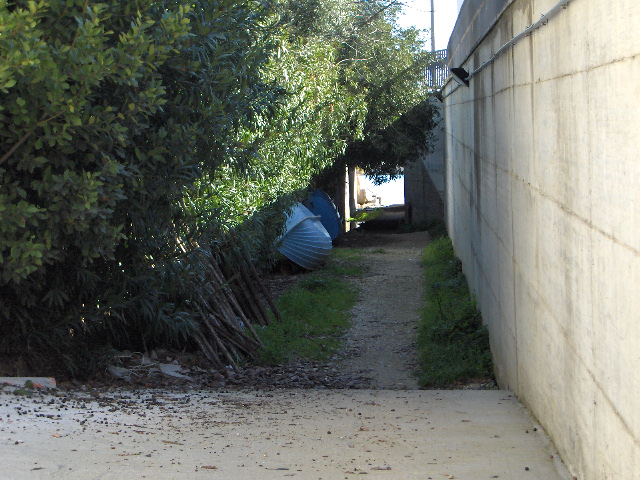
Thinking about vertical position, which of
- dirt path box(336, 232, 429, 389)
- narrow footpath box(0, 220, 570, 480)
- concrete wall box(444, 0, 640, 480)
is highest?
concrete wall box(444, 0, 640, 480)

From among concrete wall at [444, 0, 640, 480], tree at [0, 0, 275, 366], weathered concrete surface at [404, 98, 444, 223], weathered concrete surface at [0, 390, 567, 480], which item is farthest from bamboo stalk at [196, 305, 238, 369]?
weathered concrete surface at [404, 98, 444, 223]

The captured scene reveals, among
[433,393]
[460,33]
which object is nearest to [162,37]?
[433,393]

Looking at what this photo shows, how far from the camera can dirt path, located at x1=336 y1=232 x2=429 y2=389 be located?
738 centimetres

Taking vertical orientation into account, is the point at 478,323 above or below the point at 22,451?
below

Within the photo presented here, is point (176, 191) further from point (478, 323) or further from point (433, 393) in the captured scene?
point (478, 323)

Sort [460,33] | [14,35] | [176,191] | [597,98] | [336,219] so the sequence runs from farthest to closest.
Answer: [336,219] → [460,33] → [176,191] → [14,35] → [597,98]

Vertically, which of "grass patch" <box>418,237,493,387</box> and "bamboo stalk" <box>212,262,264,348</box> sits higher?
"bamboo stalk" <box>212,262,264,348</box>

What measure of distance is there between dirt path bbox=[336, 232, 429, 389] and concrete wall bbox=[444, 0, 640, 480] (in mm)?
2002

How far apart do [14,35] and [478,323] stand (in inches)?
226

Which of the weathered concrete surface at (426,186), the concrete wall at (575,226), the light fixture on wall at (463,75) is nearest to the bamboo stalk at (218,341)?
the concrete wall at (575,226)

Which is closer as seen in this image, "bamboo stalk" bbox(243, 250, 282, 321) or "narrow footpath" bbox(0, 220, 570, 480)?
"narrow footpath" bbox(0, 220, 570, 480)

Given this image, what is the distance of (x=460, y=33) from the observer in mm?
10273

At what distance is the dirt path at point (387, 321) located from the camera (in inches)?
290

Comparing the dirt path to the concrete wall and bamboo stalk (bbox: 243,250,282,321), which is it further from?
the concrete wall
